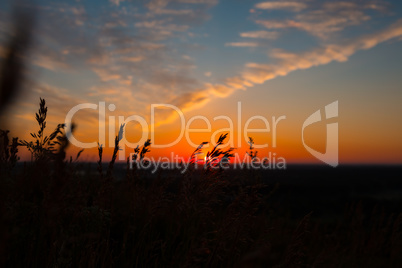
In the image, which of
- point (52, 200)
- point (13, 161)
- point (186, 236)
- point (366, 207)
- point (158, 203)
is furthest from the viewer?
point (366, 207)

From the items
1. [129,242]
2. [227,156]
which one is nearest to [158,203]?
[227,156]

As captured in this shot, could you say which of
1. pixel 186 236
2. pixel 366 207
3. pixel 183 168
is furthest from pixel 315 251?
pixel 366 207

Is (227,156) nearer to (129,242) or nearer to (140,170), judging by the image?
(140,170)

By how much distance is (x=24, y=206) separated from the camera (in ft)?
8.90

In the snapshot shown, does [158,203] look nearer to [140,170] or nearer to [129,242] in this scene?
[140,170]

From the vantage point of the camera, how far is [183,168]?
10.4 feet

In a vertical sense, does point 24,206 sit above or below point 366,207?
above

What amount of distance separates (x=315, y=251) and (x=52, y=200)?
4607 mm

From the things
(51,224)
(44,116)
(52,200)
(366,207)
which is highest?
(44,116)

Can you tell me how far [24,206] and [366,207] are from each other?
21.4 m

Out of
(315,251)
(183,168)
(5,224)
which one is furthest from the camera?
(315,251)

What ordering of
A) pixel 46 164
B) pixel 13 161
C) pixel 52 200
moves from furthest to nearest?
pixel 13 161
pixel 46 164
pixel 52 200

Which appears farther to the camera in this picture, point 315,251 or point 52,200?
point 315,251

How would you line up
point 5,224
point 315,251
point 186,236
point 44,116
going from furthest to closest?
point 315,251
point 186,236
point 44,116
point 5,224
